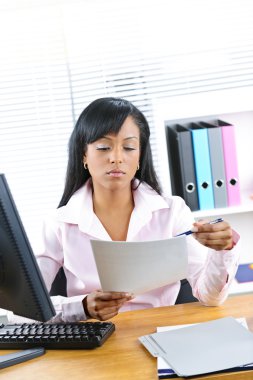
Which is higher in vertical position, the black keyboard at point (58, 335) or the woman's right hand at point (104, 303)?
the woman's right hand at point (104, 303)

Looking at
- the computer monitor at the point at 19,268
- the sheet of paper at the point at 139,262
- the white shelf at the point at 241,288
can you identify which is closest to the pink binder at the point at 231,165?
the white shelf at the point at 241,288

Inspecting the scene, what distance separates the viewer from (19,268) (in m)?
1.70

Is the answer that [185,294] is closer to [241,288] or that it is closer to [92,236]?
[92,236]

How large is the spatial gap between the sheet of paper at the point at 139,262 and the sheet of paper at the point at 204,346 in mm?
140

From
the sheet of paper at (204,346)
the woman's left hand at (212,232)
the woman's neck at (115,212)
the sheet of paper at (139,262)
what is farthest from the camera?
the woman's neck at (115,212)

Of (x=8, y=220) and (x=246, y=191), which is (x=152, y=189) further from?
(x=246, y=191)

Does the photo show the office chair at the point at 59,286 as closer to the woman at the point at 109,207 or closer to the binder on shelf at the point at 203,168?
the woman at the point at 109,207

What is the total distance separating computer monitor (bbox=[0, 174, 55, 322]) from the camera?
1662 millimetres

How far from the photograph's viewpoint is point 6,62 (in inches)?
141

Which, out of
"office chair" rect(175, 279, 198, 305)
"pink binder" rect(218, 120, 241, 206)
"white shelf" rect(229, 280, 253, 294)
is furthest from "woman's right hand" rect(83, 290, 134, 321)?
"pink binder" rect(218, 120, 241, 206)

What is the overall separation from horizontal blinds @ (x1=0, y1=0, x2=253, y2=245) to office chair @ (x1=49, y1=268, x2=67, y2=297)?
1314mm

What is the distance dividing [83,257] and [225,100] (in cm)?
126

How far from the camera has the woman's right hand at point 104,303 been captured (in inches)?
76.3

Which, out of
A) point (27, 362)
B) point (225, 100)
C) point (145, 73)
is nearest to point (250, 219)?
point (225, 100)
